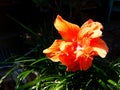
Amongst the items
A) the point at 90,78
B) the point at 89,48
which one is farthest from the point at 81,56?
the point at 90,78

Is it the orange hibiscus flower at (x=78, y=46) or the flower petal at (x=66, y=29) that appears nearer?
the orange hibiscus flower at (x=78, y=46)

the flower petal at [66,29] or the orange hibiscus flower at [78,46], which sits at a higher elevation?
the flower petal at [66,29]

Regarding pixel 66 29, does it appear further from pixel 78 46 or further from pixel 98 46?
pixel 98 46

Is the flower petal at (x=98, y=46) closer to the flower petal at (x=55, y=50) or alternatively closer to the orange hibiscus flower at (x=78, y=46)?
the orange hibiscus flower at (x=78, y=46)

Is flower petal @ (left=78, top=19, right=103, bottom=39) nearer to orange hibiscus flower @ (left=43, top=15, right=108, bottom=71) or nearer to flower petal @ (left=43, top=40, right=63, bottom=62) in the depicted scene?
orange hibiscus flower @ (left=43, top=15, right=108, bottom=71)

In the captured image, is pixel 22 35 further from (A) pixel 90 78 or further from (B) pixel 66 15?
(A) pixel 90 78

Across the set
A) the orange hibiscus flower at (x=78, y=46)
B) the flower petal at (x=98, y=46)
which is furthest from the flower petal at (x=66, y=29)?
the flower petal at (x=98, y=46)

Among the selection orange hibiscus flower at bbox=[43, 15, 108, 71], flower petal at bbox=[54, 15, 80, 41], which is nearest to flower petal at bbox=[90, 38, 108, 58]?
orange hibiscus flower at bbox=[43, 15, 108, 71]
